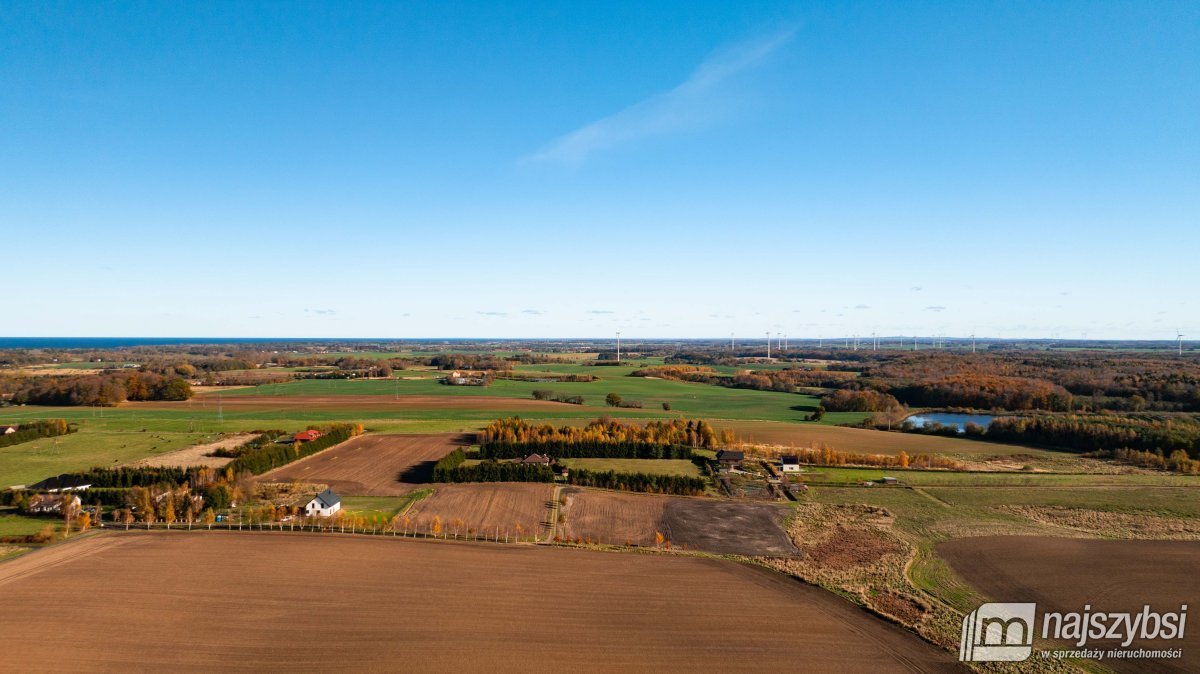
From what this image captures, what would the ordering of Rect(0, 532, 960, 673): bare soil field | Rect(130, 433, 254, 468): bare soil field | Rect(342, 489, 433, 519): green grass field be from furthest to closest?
Rect(130, 433, 254, 468): bare soil field < Rect(342, 489, 433, 519): green grass field < Rect(0, 532, 960, 673): bare soil field

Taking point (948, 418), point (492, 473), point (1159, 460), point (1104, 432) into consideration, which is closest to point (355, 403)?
point (492, 473)

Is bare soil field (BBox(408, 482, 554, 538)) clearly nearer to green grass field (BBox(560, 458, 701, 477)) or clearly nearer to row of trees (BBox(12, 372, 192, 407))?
green grass field (BBox(560, 458, 701, 477))

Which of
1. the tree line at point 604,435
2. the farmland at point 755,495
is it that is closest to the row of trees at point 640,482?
the farmland at point 755,495

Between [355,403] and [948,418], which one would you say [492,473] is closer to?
[355,403]

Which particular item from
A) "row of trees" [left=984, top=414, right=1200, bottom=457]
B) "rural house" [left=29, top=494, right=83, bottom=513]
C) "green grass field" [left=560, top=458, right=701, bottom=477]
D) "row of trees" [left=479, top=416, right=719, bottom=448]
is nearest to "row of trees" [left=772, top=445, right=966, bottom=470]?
"row of trees" [left=479, top=416, right=719, bottom=448]

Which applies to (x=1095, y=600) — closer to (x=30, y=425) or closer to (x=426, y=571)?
(x=426, y=571)
